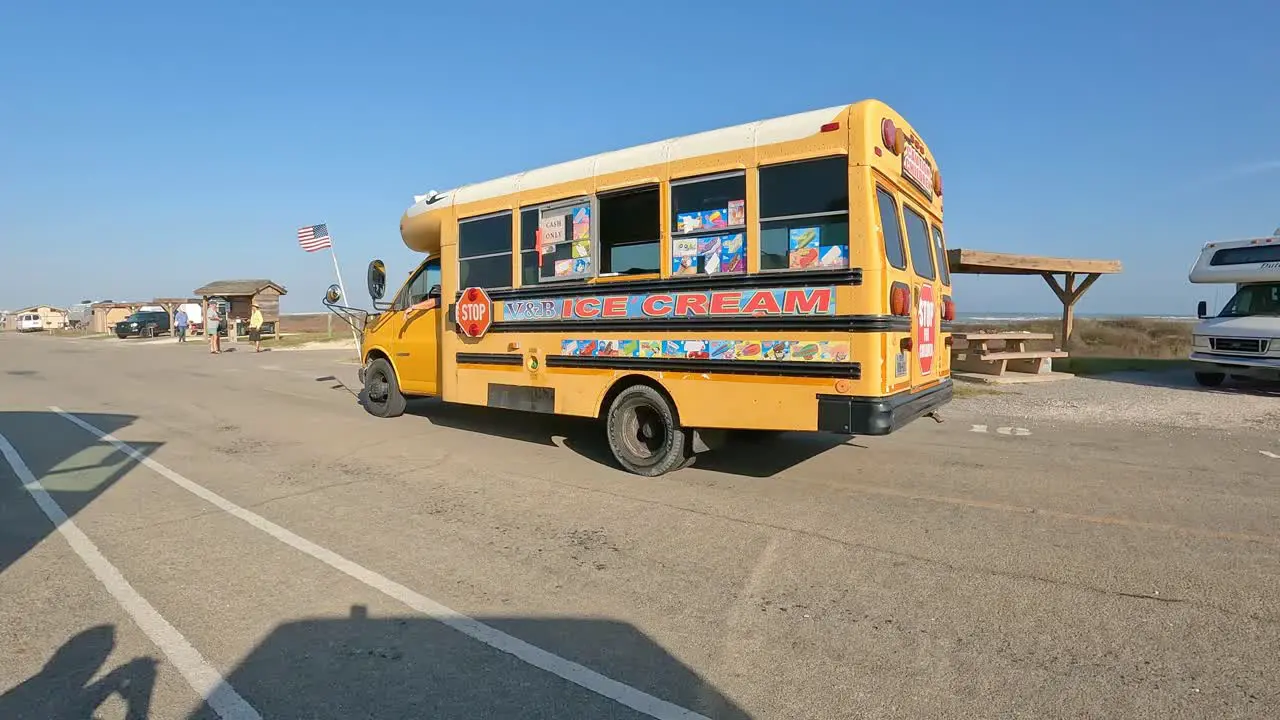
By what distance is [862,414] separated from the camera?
17.2 feet

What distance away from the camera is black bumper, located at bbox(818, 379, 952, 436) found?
5203 mm

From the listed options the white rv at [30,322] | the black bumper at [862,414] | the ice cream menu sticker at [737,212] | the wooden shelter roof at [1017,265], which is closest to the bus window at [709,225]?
the ice cream menu sticker at [737,212]

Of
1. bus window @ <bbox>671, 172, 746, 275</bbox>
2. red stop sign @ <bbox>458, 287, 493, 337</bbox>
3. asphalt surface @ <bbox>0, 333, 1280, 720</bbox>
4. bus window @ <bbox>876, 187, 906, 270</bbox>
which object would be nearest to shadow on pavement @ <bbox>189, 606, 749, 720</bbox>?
asphalt surface @ <bbox>0, 333, 1280, 720</bbox>

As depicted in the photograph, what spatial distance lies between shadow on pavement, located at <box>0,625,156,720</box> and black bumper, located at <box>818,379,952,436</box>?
4209mm

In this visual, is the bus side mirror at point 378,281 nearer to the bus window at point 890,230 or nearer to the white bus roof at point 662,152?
the white bus roof at point 662,152

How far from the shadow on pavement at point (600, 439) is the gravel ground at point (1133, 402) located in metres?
4.18

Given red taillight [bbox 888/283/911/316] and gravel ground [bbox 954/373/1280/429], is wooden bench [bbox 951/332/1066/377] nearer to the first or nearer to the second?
gravel ground [bbox 954/373/1280/429]

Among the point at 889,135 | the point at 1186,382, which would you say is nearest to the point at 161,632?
the point at 889,135

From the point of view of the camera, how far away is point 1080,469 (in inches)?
265

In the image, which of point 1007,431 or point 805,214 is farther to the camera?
point 1007,431

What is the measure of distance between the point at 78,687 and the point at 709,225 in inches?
189

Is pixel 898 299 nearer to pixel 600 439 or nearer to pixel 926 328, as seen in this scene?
pixel 926 328

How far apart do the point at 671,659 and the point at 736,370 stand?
300cm

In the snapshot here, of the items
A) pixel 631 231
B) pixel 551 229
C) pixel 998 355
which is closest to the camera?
pixel 631 231
